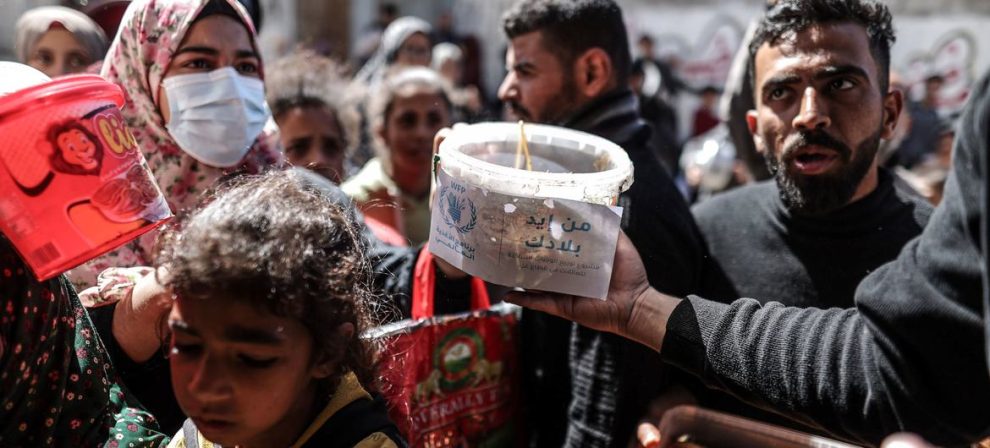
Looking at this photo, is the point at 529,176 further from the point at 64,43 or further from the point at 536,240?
the point at 64,43

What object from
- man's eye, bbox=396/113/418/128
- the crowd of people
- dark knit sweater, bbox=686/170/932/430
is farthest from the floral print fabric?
man's eye, bbox=396/113/418/128

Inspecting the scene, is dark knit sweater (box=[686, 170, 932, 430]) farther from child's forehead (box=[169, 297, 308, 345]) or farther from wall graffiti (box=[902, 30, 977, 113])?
wall graffiti (box=[902, 30, 977, 113])

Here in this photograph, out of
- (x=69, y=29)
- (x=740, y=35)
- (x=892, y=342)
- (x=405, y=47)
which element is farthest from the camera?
(x=740, y=35)

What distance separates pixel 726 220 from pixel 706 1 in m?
11.8

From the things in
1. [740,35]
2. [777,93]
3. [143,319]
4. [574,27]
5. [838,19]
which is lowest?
[740,35]

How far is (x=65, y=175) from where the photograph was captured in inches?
61.7

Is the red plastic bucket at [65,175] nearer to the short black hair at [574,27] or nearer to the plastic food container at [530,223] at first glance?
the plastic food container at [530,223]

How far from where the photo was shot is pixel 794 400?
1.71m

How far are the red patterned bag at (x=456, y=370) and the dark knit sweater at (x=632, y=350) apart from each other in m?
0.19

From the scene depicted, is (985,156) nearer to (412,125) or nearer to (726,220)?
(726,220)

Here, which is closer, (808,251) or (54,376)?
(54,376)

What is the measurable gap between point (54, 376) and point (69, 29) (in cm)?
300

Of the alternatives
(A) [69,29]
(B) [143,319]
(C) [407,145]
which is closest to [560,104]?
(B) [143,319]

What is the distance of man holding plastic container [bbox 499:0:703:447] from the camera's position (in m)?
2.44
